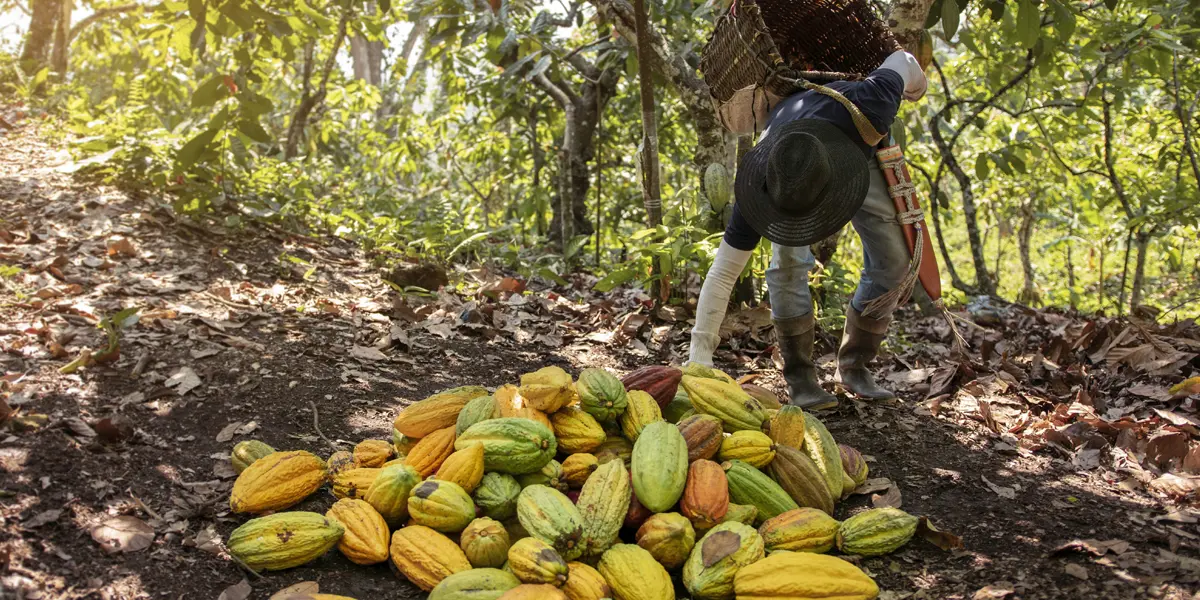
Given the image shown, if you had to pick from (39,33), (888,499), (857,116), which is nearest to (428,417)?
(888,499)

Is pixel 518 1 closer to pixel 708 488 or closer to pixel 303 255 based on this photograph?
pixel 303 255

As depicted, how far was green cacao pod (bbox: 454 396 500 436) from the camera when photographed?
219 cm

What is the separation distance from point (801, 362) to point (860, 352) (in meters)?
0.26

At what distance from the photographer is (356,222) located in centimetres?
516

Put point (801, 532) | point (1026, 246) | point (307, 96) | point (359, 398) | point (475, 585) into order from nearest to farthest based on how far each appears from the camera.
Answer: point (475, 585) → point (801, 532) → point (359, 398) → point (307, 96) → point (1026, 246)

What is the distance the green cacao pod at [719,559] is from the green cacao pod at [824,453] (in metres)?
0.41

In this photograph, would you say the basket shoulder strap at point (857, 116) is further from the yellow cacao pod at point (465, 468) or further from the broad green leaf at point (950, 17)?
the yellow cacao pod at point (465, 468)

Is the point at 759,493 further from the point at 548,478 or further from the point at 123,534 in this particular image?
the point at 123,534

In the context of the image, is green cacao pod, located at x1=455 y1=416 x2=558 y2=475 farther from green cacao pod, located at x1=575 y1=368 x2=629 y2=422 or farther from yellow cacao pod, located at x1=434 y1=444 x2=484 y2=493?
green cacao pod, located at x1=575 y1=368 x2=629 y2=422

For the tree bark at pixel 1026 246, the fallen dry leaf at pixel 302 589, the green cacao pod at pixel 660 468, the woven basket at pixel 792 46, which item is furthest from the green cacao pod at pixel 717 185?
the tree bark at pixel 1026 246

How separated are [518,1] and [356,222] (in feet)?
5.48

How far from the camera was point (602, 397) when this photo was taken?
2.21 meters

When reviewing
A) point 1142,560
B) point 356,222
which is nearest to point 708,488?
point 1142,560

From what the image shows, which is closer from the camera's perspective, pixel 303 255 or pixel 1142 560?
pixel 1142 560
